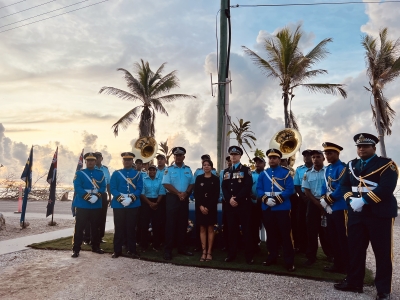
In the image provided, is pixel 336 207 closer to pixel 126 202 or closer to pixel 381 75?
pixel 126 202

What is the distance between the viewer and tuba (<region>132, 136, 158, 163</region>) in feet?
34.0

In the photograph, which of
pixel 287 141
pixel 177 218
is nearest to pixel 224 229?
pixel 177 218

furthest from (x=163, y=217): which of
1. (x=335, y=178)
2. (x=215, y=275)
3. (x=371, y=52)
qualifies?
(x=371, y=52)

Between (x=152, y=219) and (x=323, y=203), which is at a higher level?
(x=323, y=203)

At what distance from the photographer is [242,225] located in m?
6.46

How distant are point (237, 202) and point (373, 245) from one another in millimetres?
2294

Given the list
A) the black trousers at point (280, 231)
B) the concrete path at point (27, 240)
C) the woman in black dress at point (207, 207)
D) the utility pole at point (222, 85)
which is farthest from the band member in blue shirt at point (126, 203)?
the utility pole at point (222, 85)

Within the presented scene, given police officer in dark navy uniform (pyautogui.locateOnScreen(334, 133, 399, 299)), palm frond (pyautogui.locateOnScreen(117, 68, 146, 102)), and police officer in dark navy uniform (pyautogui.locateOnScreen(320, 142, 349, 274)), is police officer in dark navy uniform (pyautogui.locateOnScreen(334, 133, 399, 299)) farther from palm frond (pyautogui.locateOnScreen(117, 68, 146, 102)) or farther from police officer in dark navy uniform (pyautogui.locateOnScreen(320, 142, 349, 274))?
palm frond (pyautogui.locateOnScreen(117, 68, 146, 102))

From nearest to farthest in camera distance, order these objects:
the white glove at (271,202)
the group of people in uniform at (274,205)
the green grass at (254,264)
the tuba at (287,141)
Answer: the group of people in uniform at (274,205)
the green grass at (254,264)
the white glove at (271,202)
the tuba at (287,141)

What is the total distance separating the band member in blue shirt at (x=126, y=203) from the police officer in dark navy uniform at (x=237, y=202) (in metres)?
1.78

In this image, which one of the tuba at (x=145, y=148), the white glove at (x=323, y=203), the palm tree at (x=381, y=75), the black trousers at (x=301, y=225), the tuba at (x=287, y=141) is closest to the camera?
the white glove at (x=323, y=203)

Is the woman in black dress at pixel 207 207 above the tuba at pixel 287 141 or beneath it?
beneath

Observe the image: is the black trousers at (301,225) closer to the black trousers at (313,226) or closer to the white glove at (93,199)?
the black trousers at (313,226)

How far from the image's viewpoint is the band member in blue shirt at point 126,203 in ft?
23.0
